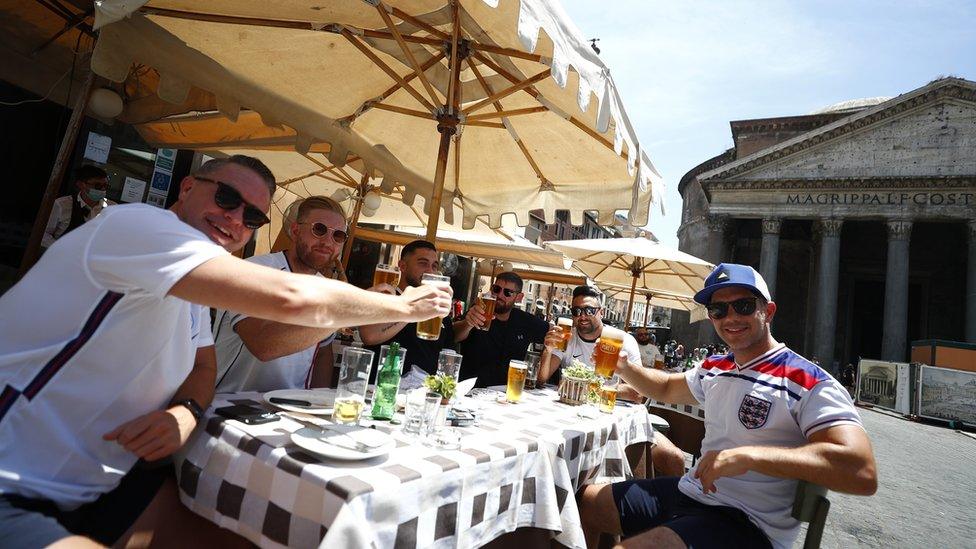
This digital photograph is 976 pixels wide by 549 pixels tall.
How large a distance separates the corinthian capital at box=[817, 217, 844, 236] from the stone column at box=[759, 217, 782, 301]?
83.7 inches

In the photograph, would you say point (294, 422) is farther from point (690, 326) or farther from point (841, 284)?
point (841, 284)

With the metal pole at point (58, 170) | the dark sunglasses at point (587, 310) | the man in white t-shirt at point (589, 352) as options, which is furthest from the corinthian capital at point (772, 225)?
the metal pole at point (58, 170)

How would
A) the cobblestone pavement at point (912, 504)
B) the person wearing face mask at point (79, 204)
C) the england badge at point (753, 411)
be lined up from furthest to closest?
1. the person wearing face mask at point (79, 204)
2. the cobblestone pavement at point (912, 504)
3. the england badge at point (753, 411)

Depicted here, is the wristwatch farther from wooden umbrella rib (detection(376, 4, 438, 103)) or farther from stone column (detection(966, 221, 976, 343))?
stone column (detection(966, 221, 976, 343))

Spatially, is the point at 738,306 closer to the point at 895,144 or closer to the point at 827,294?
the point at 827,294

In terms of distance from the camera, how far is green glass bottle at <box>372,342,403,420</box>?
200 cm

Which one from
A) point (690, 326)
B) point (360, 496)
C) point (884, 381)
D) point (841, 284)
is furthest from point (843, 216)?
point (360, 496)

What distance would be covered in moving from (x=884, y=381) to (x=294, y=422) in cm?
2105

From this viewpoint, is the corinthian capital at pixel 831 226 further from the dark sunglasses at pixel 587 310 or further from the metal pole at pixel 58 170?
the metal pole at pixel 58 170

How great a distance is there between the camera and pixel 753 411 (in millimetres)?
2320

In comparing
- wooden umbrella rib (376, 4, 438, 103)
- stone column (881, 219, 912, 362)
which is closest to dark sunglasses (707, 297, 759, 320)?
wooden umbrella rib (376, 4, 438, 103)

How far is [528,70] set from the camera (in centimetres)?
393

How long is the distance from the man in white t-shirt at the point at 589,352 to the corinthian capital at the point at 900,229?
94.4 ft

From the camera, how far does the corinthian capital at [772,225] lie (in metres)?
28.0
